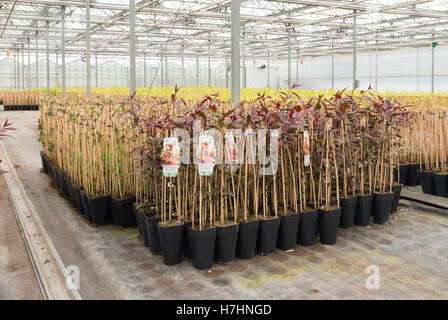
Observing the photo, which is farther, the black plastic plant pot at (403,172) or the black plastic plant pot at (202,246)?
the black plastic plant pot at (403,172)

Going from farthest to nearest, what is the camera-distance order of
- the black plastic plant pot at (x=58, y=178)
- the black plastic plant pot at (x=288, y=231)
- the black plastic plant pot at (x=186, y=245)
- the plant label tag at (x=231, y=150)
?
the black plastic plant pot at (x=58, y=178)
the black plastic plant pot at (x=288, y=231)
the black plastic plant pot at (x=186, y=245)
the plant label tag at (x=231, y=150)

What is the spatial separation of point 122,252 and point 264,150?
1.23m

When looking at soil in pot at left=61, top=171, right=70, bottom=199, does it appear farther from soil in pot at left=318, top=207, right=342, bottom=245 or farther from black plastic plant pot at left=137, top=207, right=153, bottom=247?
soil in pot at left=318, top=207, right=342, bottom=245

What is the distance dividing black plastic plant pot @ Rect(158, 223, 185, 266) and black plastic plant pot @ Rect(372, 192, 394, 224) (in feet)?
5.76

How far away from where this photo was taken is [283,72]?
3108cm

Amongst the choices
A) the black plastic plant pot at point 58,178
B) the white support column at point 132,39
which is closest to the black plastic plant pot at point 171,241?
the black plastic plant pot at point 58,178

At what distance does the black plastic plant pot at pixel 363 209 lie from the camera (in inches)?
137

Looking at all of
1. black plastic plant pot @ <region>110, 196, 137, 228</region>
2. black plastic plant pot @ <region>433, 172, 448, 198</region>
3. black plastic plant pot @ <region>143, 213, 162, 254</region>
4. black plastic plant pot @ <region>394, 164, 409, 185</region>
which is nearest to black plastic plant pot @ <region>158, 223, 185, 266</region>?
black plastic plant pot @ <region>143, 213, 162, 254</region>

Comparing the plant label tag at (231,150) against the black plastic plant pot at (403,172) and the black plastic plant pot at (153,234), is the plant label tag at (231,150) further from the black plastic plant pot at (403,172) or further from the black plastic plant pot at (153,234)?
the black plastic plant pot at (403,172)

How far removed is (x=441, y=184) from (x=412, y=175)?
55 cm

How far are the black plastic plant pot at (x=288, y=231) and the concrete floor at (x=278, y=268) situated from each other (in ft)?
0.25

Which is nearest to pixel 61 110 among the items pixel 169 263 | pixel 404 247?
pixel 169 263

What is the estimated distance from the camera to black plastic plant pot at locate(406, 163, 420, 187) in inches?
187
